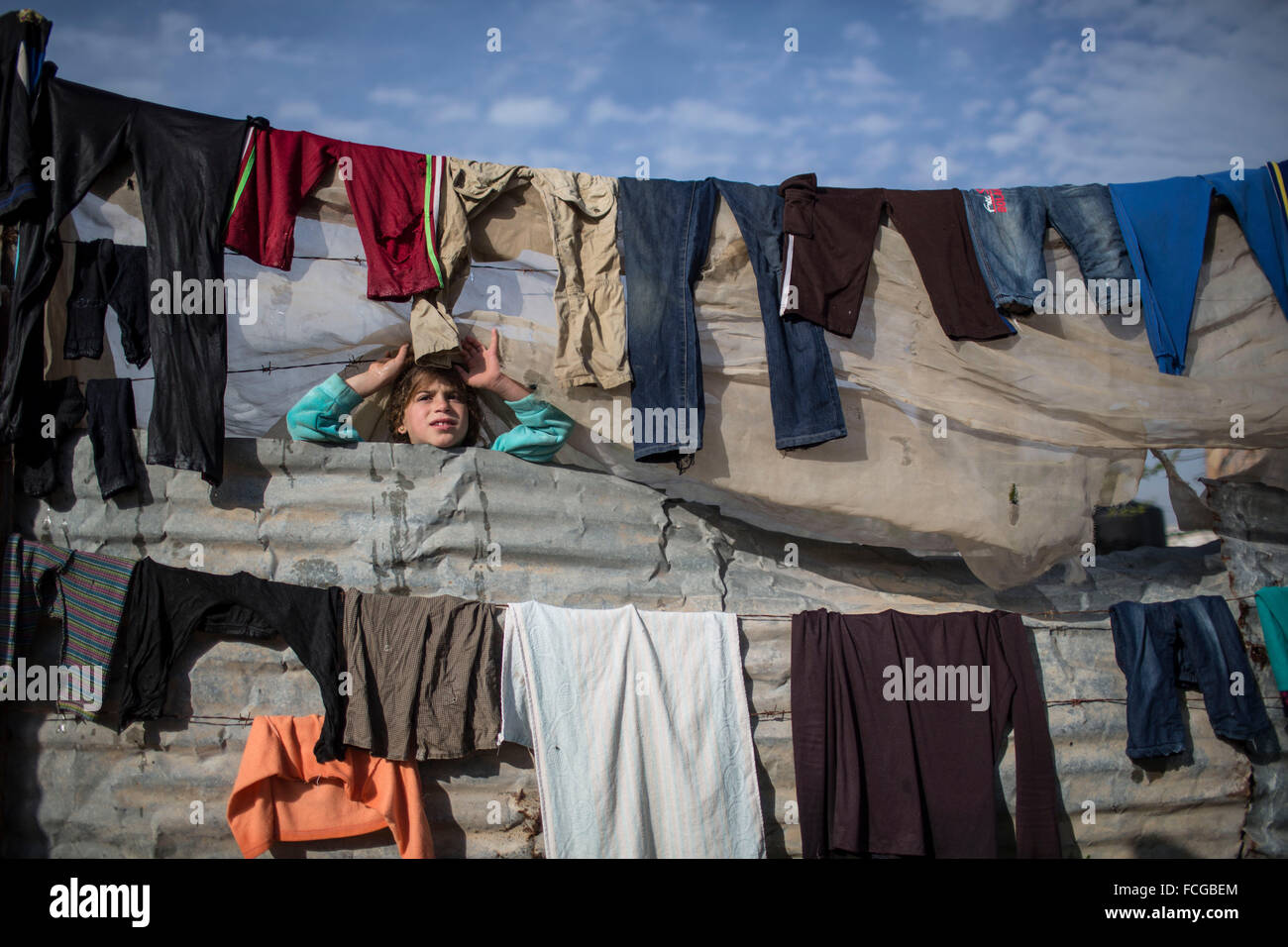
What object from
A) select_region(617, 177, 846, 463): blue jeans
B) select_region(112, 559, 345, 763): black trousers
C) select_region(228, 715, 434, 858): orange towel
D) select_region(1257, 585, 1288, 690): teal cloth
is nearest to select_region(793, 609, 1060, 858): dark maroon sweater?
select_region(617, 177, 846, 463): blue jeans

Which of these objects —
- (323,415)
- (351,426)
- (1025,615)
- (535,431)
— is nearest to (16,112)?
(323,415)

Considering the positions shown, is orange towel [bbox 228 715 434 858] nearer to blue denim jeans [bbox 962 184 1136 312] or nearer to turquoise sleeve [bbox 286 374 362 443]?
turquoise sleeve [bbox 286 374 362 443]

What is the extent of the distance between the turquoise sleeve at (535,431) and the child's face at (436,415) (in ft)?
0.70

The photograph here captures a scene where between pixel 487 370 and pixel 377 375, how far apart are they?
526 millimetres

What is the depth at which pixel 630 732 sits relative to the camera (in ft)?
14.0

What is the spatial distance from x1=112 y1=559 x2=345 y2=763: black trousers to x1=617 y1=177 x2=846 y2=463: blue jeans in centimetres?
160

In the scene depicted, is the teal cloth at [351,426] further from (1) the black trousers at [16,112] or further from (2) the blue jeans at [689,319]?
(1) the black trousers at [16,112]

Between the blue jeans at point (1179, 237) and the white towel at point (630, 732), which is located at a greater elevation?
the blue jeans at point (1179, 237)

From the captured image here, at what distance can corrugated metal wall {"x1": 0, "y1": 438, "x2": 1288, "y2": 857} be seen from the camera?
418cm

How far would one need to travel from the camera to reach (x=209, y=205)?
4.23 m

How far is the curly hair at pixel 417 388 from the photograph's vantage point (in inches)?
187

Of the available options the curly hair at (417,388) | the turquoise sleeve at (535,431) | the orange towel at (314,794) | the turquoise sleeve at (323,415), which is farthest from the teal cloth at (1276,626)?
the turquoise sleeve at (323,415)

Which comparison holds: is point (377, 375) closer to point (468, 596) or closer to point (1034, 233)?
point (468, 596)

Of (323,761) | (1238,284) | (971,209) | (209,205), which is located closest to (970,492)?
(971,209)
